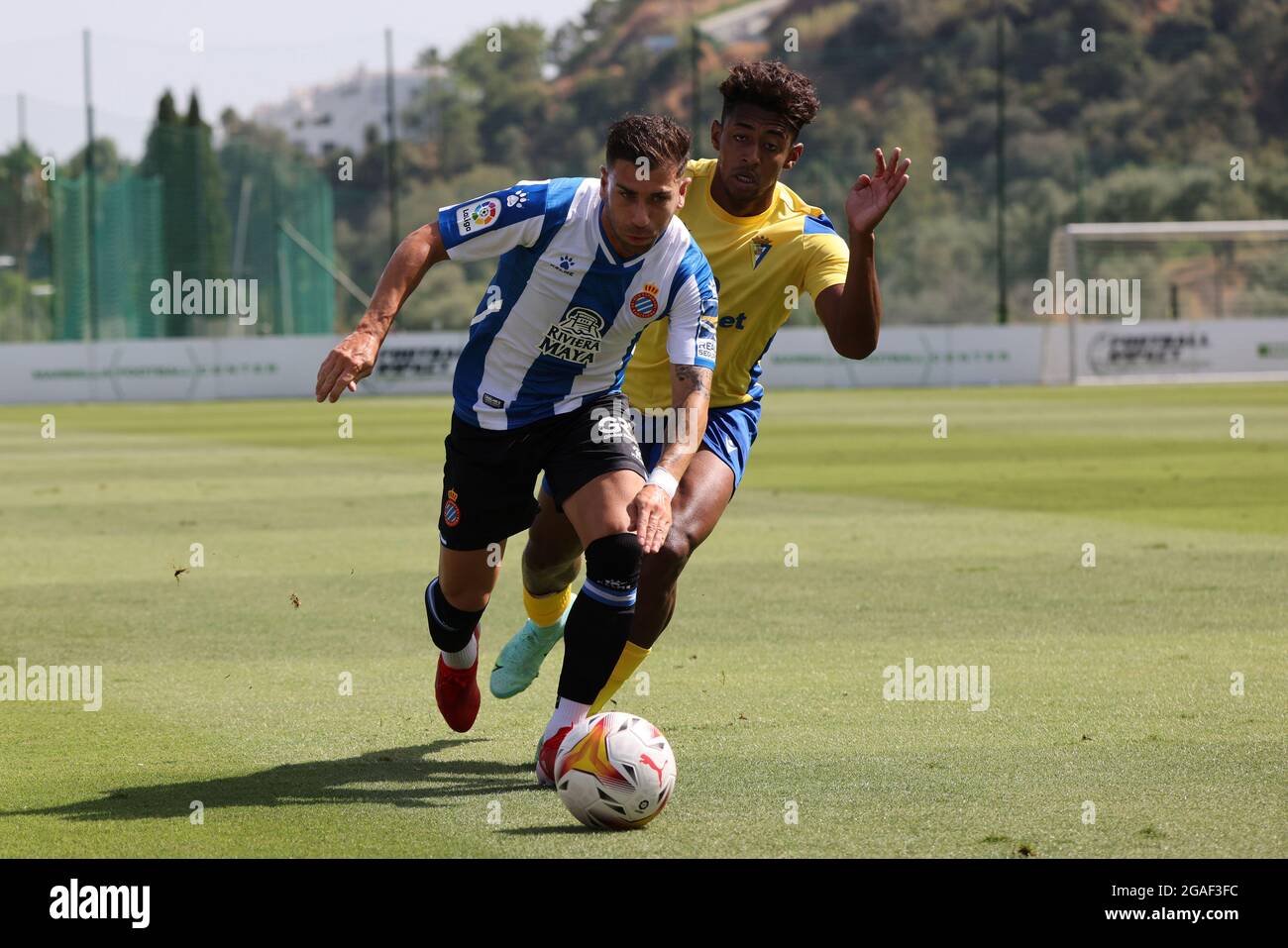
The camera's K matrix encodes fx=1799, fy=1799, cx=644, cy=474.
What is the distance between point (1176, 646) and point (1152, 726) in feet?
6.05

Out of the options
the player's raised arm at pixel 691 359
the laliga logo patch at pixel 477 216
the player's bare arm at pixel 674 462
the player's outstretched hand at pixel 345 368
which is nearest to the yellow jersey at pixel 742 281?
the player's raised arm at pixel 691 359

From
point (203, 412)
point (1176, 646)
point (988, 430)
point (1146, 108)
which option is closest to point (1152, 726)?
point (1176, 646)

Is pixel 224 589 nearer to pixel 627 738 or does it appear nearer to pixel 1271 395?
pixel 627 738

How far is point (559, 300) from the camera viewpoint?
622 centimetres

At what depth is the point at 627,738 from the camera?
214 inches

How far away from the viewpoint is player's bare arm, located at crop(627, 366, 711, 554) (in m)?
5.63

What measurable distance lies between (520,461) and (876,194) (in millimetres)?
1585

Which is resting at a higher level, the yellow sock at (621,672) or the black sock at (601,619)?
the black sock at (601,619)

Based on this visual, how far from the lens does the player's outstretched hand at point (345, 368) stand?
531 centimetres

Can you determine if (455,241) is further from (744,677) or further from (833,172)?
(833,172)

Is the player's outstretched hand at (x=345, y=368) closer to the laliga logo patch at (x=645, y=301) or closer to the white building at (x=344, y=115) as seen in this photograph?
the laliga logo patch at (x=645, y=301)

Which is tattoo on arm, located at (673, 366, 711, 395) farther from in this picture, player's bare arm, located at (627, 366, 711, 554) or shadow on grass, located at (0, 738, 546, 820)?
shadow on grass, located at (0, 738, 546, 820)

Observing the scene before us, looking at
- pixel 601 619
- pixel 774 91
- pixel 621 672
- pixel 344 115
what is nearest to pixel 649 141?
pixel 774 91

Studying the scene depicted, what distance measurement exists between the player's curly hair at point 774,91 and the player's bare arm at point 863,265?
449 mm
